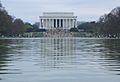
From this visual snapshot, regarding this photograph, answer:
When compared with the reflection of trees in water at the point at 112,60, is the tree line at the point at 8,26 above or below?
above

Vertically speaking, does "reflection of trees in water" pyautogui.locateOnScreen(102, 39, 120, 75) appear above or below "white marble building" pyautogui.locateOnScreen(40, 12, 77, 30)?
below

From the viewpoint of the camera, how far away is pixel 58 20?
19175cm

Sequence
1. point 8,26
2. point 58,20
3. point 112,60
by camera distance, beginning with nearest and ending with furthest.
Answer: point 112,60, point 8,26, point 58,20

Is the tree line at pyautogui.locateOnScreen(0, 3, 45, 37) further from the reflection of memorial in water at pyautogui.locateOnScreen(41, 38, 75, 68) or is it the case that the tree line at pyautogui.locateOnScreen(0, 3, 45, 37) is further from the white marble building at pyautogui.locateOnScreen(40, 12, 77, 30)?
the reflection of memorial in water at pyautogui.locateOnScreen(41, 38, 75, 68)

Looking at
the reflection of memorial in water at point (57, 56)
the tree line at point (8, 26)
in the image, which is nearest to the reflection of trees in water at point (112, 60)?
the reflection of memorial in water at point (57, 56)

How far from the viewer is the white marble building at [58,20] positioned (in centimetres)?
19038

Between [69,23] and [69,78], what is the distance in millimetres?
180827

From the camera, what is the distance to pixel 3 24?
10644 cm

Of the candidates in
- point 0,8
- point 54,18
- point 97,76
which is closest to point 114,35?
point 0,8

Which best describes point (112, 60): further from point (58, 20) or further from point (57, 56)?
point (58, 20)

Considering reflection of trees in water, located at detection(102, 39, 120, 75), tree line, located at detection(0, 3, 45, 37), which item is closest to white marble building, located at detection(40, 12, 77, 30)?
tree line, located at detection(0, 3, 45, 37)

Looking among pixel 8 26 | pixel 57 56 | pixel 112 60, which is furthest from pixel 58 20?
pixel 112 60

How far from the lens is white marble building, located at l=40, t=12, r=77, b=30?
19038cm

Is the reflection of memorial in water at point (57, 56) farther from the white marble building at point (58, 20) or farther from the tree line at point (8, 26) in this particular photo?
the white marble building at point (58, 20)
